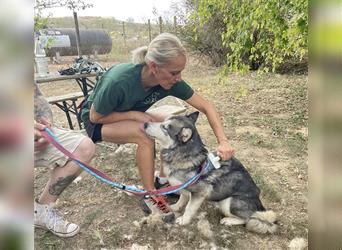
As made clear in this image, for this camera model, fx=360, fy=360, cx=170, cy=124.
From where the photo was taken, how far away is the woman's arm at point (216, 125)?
2428 millimetres

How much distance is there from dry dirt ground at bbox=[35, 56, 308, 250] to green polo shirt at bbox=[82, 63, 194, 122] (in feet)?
2.67

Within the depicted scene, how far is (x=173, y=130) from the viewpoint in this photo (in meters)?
2.46

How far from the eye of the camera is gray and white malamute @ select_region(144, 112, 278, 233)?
2.44 metres

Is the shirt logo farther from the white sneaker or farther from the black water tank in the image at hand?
the black water tank

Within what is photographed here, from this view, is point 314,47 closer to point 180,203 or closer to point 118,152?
point 180,203

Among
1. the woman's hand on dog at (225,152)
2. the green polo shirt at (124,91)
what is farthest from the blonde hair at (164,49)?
the woman's hand on dog at (225,152)

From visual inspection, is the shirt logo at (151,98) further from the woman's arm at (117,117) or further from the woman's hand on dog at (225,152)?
the woman's hand on dog at (225,152)

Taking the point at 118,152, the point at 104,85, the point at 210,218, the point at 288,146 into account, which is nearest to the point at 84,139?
the point at 104,85

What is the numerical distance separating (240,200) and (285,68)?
6861 mm

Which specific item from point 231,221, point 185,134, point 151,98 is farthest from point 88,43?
point 231,221

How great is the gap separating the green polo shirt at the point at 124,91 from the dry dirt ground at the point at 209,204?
814 mm

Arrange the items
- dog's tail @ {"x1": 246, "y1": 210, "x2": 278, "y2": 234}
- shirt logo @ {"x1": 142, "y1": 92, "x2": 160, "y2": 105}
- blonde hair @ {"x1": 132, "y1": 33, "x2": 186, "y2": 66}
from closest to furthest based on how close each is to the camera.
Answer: blonde hair @ {"x1": 132, "y1": 33, "x2": 186, "y2": 66}, dog's tail @ {"x1": 246, "y1": 210, "x2": 278, "y2": 234}, shirt logo @ {"x1": 142, "y1": 92, "x2": 160, "y2": 105}

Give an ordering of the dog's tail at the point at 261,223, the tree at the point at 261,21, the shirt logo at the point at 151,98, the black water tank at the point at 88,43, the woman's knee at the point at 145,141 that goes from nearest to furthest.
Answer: the dog's tail at the point at 261,223 → the woman's knee at the point at 145,141 → the shirt logo at the point at 151,98 → the tree at the point at 261,21 → the black water tank at the point at 88,43

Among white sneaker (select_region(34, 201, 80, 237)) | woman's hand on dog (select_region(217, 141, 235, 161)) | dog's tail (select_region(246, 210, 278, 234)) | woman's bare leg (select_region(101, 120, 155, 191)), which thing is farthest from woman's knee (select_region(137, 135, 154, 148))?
dog's tail (select_region(246, 210, 278, 234))
